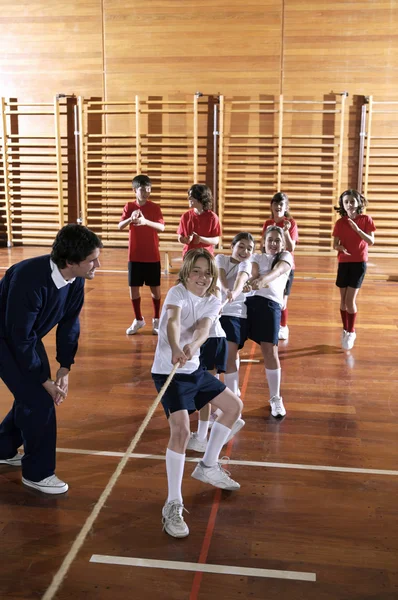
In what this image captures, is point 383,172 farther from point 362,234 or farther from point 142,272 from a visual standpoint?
point 142,272

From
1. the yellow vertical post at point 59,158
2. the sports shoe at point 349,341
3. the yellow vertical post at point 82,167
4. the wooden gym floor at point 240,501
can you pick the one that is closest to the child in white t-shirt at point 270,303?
the wooden gym floor at point 240,501

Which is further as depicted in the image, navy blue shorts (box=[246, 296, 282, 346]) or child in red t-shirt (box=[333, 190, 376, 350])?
child in red t-shirt (box=[333, 190, 376, 350])

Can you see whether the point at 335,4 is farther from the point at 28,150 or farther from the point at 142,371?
the point at 142,371

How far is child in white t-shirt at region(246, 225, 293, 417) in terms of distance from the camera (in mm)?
4082

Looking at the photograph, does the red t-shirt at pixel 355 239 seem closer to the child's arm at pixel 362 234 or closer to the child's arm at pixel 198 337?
the child's arm at pixel 362 234

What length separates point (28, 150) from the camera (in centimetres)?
1087

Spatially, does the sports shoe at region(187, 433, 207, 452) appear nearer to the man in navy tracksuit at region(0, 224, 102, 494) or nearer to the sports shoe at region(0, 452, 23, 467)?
the man in navy tracksuit at region(0, 224, 102, 494)

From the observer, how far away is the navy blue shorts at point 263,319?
4.07m

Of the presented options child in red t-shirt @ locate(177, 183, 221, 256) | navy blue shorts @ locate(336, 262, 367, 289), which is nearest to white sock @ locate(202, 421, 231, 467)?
child in red t-shirt @ locate(177, 183, 221, 256)

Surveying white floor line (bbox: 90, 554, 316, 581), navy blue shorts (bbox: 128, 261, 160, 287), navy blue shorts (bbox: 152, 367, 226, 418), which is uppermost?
navy blue shorts (bbox: 128, 261, 160, 287)

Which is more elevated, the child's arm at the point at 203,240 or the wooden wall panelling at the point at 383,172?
the wooden wall panelling at the point at 383,172

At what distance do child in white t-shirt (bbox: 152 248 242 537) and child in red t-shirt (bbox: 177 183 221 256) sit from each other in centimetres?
256

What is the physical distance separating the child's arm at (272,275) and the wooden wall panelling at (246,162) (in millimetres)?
5930

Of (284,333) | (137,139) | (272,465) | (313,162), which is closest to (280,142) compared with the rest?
(313,162)
